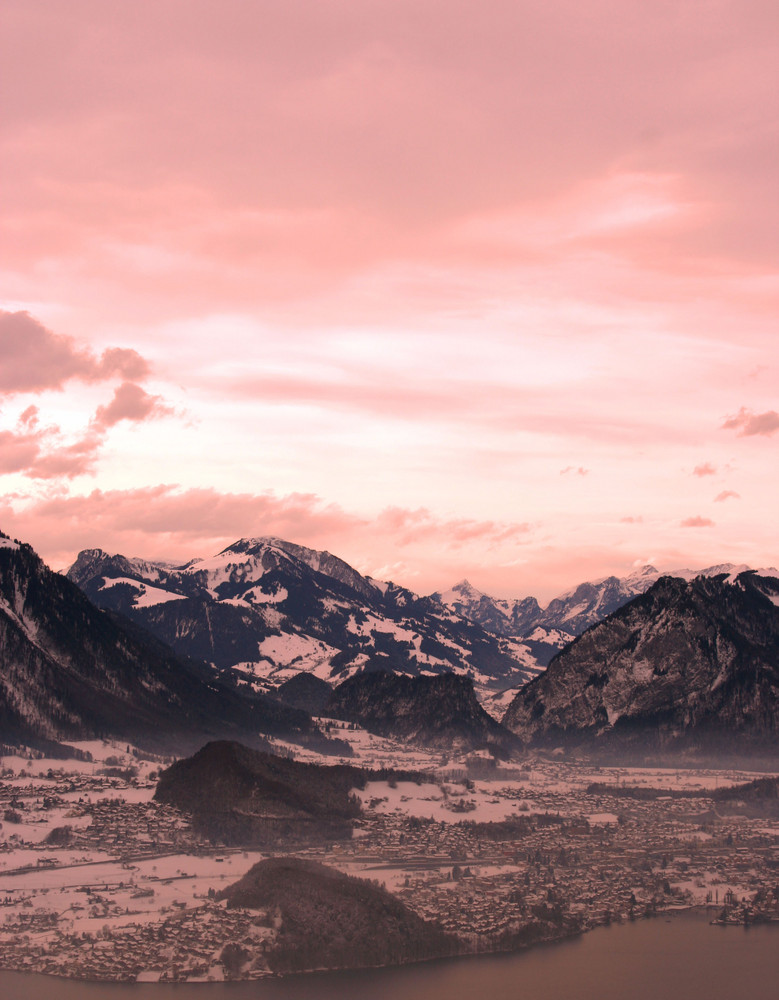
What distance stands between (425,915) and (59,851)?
5739cm

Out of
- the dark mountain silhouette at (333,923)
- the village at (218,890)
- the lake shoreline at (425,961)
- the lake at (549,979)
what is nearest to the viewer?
the lake at (549,979)

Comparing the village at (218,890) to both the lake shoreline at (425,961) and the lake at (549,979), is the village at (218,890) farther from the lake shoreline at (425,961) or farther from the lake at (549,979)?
the lake at (549,979)

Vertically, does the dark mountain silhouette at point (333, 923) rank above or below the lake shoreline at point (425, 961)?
above

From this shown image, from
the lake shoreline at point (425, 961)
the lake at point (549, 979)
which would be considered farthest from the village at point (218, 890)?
the lake at point (549, 979)

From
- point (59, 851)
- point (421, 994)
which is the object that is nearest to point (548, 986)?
point (421, 994)

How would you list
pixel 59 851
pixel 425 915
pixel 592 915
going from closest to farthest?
pixel 425 915
pixel 592 915
pixel 59 851

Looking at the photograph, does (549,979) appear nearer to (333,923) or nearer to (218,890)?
(333,923)

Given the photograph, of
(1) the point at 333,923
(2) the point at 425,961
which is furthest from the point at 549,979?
(1) the point at 333,923

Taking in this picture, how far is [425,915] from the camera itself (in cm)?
14975

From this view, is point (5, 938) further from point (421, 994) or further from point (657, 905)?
point (657, 905)

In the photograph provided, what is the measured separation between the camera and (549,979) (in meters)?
138

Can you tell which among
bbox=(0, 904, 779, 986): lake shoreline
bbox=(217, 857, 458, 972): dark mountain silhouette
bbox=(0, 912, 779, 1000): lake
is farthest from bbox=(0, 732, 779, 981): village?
bbox=(0, 912, 779, 1000): lake

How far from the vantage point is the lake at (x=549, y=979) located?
129 m

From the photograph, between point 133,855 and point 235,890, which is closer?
point 235,890
